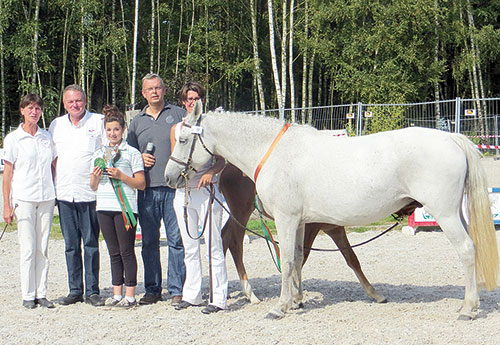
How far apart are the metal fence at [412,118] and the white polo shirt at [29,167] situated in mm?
11820

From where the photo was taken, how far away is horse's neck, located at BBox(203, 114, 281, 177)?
4.95 metres

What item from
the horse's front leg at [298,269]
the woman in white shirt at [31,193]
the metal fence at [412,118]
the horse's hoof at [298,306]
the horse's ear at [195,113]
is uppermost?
the metal fence at [412,118]

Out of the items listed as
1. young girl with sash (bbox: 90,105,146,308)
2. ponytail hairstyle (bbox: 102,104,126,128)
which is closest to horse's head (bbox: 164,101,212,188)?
young girl with sash (bbox: 90,105,146,308)

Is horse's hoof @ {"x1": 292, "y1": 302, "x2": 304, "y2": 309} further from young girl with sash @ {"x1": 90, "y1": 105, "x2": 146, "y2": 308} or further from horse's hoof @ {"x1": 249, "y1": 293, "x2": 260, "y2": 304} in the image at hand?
young girl with sash @ {"x1": 90, "y1": 105, "x2": 146, "y2": 308}

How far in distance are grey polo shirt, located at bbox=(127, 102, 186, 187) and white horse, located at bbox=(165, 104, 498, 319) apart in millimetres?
463

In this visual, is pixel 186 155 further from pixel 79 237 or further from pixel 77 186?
pixel 79 237

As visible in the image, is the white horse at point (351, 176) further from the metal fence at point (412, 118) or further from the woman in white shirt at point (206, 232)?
the metal fence at point (412, 118)

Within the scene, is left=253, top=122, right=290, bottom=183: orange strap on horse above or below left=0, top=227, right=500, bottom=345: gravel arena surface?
above

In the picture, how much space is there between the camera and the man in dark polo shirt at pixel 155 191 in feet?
17.6

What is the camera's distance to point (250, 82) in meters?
32.7

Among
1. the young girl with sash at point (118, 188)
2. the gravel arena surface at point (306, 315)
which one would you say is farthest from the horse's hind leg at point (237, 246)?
the young girl with sash at point (118, 188)

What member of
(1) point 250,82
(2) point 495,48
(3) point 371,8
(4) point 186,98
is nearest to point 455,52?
(2) point 495,48

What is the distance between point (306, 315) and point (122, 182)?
6.56 ft

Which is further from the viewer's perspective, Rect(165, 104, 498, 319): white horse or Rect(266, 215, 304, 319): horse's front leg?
Rect(266, 215, 304, 319): horse's front leg
